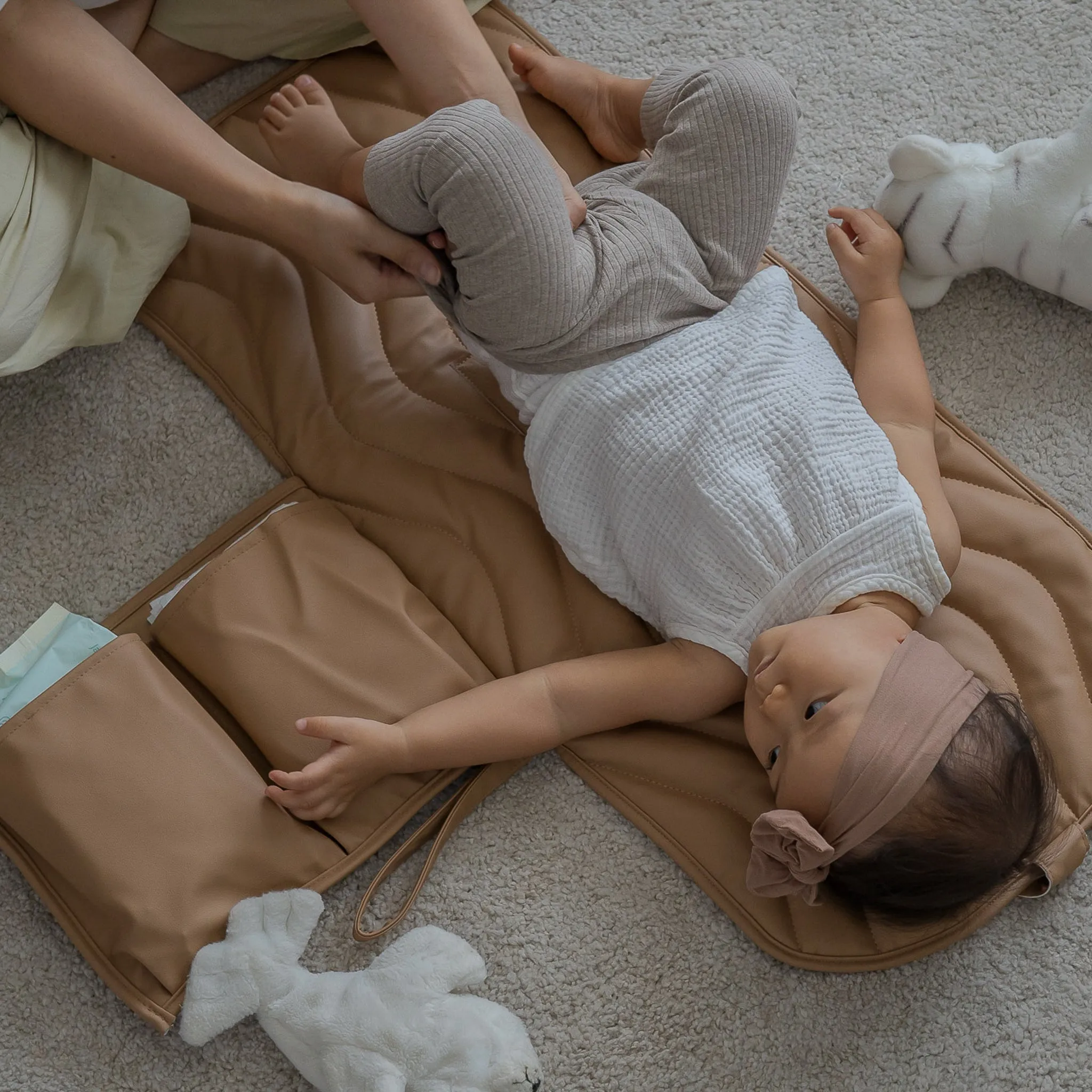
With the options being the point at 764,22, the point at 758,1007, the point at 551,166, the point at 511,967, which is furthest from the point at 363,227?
the point at 758,1007

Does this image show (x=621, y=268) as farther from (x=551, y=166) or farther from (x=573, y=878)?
(x=573, y=878)

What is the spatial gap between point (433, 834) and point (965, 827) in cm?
49

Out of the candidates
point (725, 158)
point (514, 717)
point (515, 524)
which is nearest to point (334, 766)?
point (514, 717)

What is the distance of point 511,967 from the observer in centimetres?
101

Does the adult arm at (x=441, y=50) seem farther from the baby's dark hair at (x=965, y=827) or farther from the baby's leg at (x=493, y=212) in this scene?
the baby's dark hair at (x=965, y=827)

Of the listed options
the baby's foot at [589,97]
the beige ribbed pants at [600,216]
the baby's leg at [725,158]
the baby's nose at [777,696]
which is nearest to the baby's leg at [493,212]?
the beige ribbed pants at [600,216]

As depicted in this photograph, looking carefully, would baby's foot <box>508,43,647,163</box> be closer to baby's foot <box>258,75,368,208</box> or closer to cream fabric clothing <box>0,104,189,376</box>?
baby's foot <box>258,75,368,208</box>

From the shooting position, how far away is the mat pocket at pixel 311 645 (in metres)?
1.00

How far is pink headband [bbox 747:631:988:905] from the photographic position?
83 cm

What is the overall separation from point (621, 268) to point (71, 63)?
529 mm

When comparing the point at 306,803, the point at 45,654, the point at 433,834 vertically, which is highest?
the point at 45,654

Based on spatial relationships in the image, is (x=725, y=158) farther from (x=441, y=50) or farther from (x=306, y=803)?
(x=306, y=803)

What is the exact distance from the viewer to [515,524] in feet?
3.55

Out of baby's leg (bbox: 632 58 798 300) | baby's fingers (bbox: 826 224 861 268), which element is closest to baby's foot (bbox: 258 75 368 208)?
baby's leg (bbox: 632 58 798 300)
